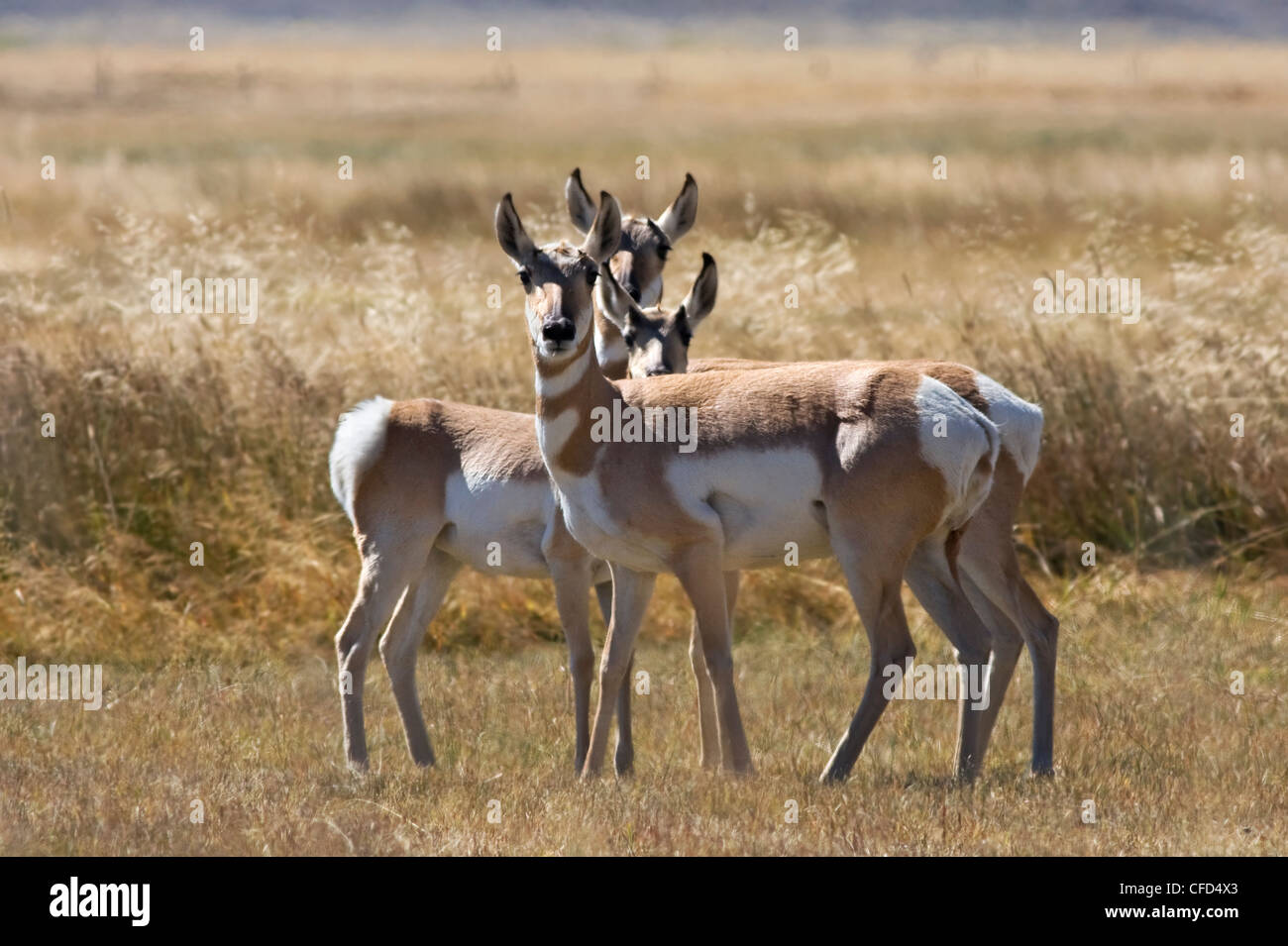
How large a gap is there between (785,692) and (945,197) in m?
27.1

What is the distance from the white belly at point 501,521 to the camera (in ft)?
33.2

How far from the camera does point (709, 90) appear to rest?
78.8 m

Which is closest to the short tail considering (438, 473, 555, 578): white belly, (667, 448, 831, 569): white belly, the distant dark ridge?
(438, 473, 555, 578): white belly

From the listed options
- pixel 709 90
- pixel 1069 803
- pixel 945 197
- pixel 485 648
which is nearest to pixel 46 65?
→ pixel 709 90

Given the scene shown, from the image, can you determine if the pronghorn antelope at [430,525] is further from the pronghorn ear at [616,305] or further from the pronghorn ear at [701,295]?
the pronghorn ear at [701,295]

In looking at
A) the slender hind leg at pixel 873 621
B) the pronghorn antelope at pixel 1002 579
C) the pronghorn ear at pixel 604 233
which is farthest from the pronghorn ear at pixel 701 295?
the slender hind leg at pixel 873 621

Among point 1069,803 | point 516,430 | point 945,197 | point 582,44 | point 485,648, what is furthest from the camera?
point 582,44

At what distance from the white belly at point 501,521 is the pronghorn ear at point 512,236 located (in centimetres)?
138

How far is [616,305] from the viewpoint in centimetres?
1109

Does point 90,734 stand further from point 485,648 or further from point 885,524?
point 885,524

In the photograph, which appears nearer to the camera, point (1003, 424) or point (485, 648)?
point (1003, 424)

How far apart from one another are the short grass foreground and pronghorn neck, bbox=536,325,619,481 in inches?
62.1

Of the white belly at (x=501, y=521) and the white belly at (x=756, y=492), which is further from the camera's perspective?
the white belly at (x=501, y=521)

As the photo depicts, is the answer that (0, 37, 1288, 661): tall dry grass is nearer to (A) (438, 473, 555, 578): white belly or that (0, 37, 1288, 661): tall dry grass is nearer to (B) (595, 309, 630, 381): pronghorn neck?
(B) (595, 309, 630, 381): pronghorn neck
